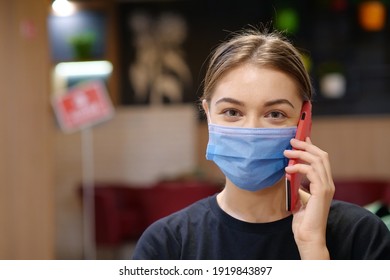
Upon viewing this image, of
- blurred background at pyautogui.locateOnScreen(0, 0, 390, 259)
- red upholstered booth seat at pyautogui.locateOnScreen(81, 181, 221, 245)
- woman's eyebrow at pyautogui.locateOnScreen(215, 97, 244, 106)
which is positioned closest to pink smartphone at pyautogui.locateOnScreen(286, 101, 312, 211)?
woman's eyebrow at pyautogui.locateOnScreen(215, 97, 244, 106)

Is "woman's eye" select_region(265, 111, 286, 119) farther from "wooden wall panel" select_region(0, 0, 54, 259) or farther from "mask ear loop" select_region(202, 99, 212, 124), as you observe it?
"wooden wall panel" select_region(0, 0, 54, 259)

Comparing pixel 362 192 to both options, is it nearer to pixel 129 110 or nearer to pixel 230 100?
pixel 129 110

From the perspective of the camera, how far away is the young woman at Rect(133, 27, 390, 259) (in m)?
1.51

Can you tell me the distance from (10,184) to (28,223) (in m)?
0.40

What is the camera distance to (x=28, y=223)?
655 cm

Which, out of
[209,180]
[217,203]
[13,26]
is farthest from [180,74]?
[217,203]

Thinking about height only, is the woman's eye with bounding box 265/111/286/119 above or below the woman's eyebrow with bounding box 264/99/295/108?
below

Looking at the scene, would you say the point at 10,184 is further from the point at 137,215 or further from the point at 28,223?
the point at 137,215

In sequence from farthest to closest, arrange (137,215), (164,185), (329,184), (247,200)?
(137,215), (164,185), (247,200), (329,184)

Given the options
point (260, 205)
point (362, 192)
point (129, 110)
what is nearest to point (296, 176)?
point (260, 205)

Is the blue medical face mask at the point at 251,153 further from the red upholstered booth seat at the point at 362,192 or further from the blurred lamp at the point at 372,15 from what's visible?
the blurred lamp at the point at 372,15

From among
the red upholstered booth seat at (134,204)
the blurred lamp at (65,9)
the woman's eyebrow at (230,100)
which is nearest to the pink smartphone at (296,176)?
the woman's eyebrow at (230,100)

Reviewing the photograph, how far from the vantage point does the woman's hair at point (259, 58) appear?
153cm

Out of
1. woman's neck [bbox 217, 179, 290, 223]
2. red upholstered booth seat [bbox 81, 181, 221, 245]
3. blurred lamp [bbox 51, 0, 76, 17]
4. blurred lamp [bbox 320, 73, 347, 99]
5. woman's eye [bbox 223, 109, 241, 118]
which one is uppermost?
woman's eye [bbox 223, 109, 241, 118]
